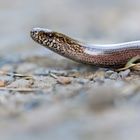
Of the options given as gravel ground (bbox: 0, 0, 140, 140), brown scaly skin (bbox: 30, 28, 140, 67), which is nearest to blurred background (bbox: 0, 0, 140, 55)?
gravel ground (bbox: 0, 0, 140, 140)

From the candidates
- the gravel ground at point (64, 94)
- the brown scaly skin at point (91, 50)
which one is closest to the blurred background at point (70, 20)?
the gravel ground at point (64, 94)

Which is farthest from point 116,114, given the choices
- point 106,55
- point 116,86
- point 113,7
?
point 113,7

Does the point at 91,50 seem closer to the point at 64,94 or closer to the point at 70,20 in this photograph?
the point at 64,94

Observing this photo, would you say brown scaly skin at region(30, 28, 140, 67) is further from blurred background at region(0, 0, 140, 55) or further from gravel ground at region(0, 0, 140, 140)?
blurred background at region(0, 0, 140, 55)

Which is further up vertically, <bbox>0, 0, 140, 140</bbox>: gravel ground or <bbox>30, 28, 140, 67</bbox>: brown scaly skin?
<bbox>30, 28, 140, 67</bbox>: brown scaly skin

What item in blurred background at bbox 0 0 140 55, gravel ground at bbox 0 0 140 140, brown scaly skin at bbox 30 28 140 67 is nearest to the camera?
gravel ground at bbox 0 0 140 140
